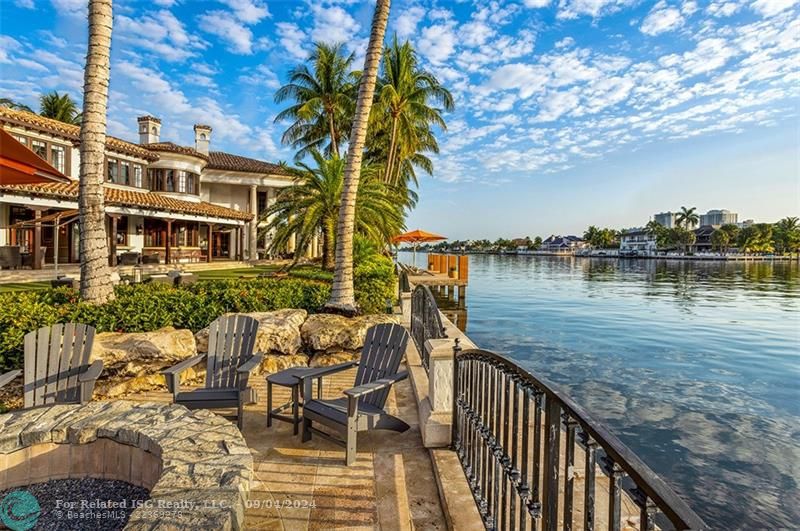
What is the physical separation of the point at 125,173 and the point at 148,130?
6.41m

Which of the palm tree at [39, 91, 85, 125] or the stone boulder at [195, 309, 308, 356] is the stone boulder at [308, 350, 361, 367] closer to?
the stone boulder at [195, 309, 308, 356]

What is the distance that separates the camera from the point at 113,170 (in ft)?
74.5

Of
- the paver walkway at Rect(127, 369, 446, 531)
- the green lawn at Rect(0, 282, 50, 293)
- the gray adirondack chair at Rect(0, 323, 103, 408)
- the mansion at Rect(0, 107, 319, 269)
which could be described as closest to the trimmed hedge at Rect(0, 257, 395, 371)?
the gray adirondack chair at Rect(0, 323, 103, 408)

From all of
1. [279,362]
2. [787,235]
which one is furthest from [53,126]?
[787,235]

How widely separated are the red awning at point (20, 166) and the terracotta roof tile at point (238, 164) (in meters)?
23.5

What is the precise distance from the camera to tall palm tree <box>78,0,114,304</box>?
21.7ft

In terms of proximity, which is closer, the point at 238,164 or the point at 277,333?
the point at 277,333

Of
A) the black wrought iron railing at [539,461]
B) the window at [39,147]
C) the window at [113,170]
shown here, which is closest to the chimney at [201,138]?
the window at [113,170]

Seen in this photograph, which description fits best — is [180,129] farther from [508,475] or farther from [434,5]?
[508,475]

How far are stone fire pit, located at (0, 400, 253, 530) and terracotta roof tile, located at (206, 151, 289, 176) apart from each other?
1030 inches

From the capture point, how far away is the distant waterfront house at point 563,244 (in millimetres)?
150125

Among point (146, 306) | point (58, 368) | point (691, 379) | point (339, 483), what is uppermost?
point (146, 306)

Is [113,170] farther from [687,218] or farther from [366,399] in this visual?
[687,218]

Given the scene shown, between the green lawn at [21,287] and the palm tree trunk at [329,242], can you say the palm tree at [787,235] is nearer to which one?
the palm tree trunk at [329,242]
